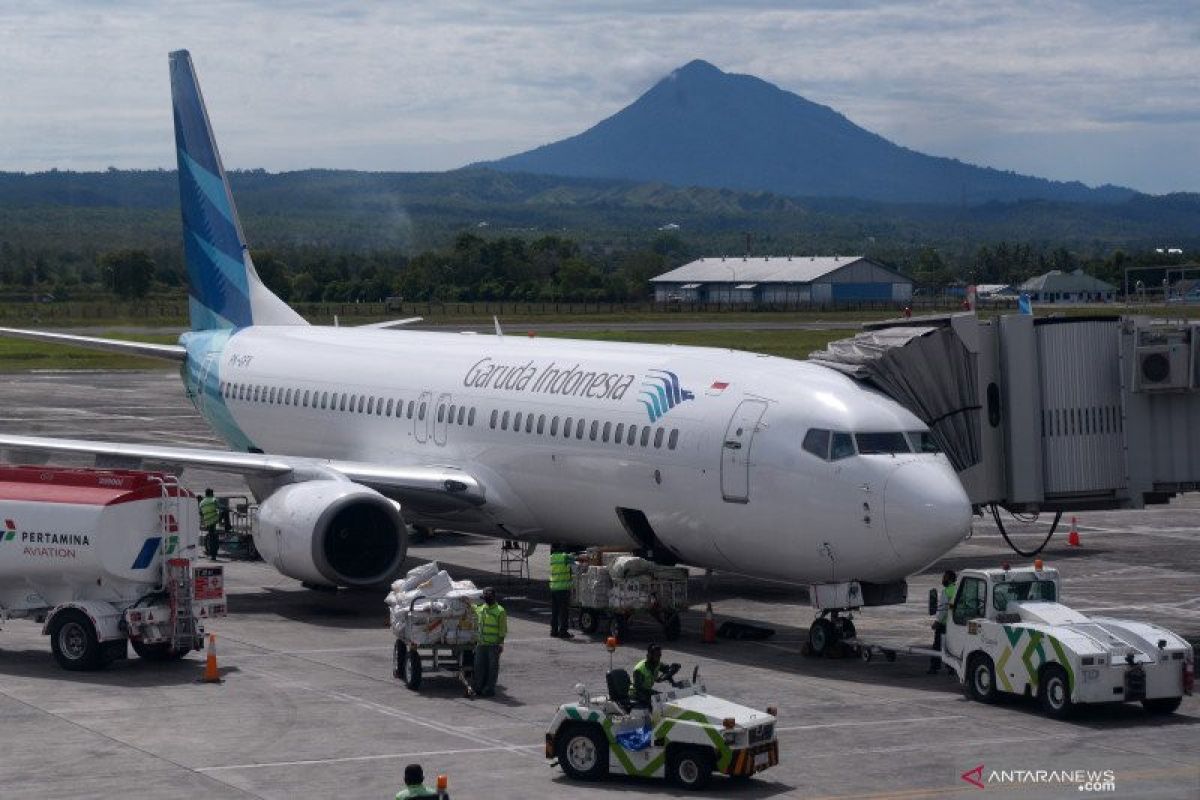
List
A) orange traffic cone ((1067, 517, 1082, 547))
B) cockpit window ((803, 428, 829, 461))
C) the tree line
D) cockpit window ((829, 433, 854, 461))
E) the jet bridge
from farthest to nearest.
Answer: the tree line < orange traffic cone ((1067, 517, 1082, 547)) < the jet bridge < cockpit window ((803, 428, 829, 461)) < cockpit window ((829, 433, 854, 461))

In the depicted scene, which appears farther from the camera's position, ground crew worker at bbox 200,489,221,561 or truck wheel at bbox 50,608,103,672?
ground crew worker at bbox 200,489,221,561

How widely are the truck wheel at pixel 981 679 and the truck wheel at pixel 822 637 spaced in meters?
3.22

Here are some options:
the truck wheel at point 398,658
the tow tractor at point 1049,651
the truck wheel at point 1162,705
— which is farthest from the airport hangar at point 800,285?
the truck wheel at point 1162,705

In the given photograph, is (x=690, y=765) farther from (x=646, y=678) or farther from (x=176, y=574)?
(x=176, y=574)

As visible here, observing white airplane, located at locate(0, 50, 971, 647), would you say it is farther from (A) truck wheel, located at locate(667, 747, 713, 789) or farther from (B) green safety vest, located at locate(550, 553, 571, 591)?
(A) truck wheel, located at locate(667, 747, 713, 789)

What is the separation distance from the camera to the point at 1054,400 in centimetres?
3061

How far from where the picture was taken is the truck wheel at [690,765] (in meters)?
21.2

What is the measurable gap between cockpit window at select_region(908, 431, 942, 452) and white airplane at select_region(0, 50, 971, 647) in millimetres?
23

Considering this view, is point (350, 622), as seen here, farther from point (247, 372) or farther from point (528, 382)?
point (247, 372)

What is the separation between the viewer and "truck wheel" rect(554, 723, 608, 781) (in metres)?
21.7

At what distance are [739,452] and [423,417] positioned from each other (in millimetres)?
9664

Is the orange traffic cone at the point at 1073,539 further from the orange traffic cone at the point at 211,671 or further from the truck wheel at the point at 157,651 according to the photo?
the orange traffic cone at the point at 211,671

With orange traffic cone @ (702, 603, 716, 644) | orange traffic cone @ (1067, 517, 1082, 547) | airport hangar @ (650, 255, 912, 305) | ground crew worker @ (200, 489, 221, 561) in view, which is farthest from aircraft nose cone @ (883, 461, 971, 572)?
airport hangar @ (650, 255, 912, 305)

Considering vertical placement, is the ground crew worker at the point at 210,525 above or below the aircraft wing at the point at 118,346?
below
